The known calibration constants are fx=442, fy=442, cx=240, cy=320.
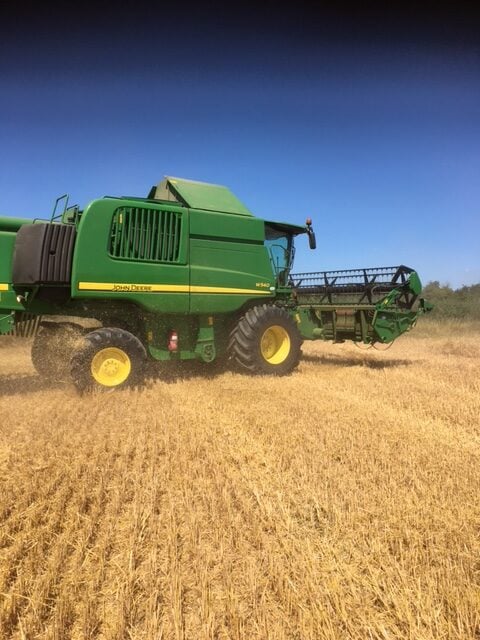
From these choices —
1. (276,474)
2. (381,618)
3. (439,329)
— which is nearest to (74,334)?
(276,474)

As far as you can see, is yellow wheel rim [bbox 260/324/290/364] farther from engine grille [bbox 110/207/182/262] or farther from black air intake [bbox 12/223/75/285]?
black air intake [bbox 12/223/75/285]

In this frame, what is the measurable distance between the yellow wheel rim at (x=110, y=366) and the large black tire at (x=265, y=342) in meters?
1.90

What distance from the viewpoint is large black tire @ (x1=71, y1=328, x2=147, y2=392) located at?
538cm

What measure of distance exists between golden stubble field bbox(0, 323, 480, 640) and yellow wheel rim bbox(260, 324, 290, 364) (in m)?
2.46

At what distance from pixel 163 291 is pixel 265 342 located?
81.0 inches

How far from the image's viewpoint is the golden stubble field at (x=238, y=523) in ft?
5.51

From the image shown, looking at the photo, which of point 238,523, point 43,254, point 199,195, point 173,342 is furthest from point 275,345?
point 238,523

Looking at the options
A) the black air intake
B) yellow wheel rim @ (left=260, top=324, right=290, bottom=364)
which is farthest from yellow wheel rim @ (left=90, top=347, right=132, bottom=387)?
yellow wheel rim @ (left=260, top=324, right=290, bottom=364)

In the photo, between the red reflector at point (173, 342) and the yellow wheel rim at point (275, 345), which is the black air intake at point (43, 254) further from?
the yellow wheel rim at point (275, 345)

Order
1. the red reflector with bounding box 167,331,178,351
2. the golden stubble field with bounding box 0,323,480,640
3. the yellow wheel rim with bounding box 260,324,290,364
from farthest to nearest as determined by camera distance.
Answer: the yellow wheel rim with bounding box 260,324,290,364, the red reflector with bounding box 167,331,178,351, the golden stubble field with bounding box 0,323,480,640

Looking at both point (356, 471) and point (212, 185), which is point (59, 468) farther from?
point (212, 185)

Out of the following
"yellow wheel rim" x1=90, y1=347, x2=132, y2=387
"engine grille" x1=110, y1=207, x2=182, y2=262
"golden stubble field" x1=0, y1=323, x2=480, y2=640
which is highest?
"engine grille" x1=110, y1=207, x2=182, y2=262

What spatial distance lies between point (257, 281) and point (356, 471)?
444 centimetres

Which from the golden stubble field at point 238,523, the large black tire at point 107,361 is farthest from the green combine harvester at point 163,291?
the golden stubble field at point 238,523
